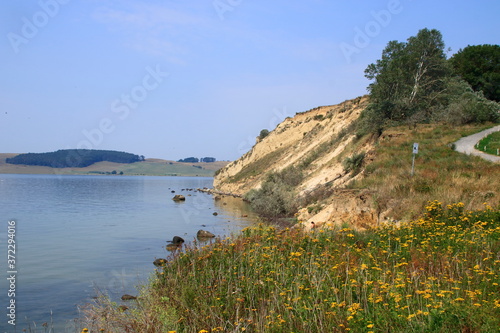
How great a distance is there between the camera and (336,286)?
747cm

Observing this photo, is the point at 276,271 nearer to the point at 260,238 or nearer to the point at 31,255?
the point at 260,238

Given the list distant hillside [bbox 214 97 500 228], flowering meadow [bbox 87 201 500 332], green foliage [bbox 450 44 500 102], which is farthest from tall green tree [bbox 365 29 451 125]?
flowering meadow [bbox 87 201 500 332]

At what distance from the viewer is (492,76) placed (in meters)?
46.9

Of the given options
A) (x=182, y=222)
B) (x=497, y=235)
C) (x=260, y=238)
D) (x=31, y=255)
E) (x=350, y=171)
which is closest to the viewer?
(x=497, y=235)

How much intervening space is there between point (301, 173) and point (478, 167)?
84.2 feet

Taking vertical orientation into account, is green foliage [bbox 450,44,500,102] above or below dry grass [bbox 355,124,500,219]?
above

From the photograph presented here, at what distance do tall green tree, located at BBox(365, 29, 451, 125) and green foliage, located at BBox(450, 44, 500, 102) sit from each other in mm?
9460

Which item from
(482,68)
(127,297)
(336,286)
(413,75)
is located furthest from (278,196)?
(482,68)

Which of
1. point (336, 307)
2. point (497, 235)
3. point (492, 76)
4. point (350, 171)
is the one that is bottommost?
point (336, 307)

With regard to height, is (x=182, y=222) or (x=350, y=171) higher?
(x=350, y=171)

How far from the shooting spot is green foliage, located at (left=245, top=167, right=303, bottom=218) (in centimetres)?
3401

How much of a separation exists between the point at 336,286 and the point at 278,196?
28362mm

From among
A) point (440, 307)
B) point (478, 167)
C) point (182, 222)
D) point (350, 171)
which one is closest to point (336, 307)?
point (440, 307)

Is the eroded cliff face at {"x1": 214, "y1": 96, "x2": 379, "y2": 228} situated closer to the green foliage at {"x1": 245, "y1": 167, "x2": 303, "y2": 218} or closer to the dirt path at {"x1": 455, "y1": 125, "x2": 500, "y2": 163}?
the green foliage at {"x1": 245, "y1": 167, "x2": 303, "y2": 218}
